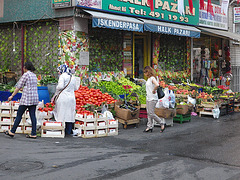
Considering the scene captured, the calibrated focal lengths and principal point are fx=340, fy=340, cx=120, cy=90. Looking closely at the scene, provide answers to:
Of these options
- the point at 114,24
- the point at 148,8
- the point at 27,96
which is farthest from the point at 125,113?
the point at 148,8

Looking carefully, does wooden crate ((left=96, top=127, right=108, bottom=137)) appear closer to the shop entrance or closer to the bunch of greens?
the bunch of greens

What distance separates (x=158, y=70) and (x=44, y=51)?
6.46 m

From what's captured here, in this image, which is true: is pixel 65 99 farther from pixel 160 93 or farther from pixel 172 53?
pixel 172 53

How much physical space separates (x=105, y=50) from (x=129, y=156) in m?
8.12

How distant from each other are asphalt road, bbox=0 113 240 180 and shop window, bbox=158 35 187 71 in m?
8.20

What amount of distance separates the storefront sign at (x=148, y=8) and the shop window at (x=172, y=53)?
1.35 m

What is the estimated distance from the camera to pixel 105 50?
48.3 feet

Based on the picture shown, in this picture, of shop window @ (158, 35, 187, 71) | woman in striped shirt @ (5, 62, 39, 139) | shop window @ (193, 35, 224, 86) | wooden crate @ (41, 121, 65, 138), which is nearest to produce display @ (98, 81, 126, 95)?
wooden crate @ (41, 121, 65, 138)

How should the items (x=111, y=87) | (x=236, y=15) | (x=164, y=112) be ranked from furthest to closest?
(x=236, y=15)
(x=111, y=87)
(x=164, y=112)

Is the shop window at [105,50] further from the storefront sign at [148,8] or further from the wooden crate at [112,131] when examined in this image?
the wooden crate at [112,131]

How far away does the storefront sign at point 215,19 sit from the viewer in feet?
65.6

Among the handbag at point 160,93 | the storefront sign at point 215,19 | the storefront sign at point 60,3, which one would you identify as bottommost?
the handbag at point 160,93

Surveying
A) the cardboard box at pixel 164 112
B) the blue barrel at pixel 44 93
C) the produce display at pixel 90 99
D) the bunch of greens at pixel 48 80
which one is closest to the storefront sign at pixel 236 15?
the cardboard box at pixel 164 112

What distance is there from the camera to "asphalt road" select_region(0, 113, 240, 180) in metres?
5.91
